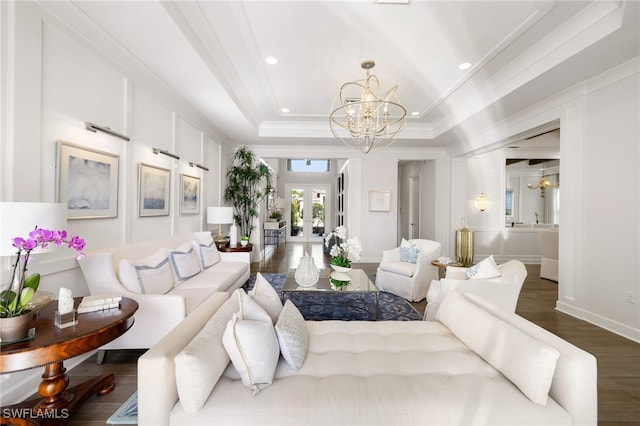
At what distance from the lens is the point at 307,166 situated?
11.2 metres

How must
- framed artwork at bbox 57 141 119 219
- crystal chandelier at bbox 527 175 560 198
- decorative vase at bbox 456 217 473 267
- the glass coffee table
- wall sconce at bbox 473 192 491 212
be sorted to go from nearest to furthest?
framed artwork at bbox 57 141 119 219 → the glass coffee table → decorative vase at bbox 456 217 473 267 → wall sconce at bbox 473 192 491 212 → crystal chandelier at bbox 527 175 560 198

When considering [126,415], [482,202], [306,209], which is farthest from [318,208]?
[126,415]

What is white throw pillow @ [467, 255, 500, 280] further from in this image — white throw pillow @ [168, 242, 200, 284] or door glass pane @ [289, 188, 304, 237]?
door glass pane @ [289, 188, 304, 237]

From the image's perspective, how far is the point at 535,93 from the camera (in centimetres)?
353

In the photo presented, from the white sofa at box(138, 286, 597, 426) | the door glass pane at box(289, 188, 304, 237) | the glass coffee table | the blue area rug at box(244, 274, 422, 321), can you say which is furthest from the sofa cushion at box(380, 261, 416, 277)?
the door glass pane at box(289, 188, 304, 237)

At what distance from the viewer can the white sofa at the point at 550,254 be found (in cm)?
500

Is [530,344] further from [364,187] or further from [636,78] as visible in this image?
[364,187]

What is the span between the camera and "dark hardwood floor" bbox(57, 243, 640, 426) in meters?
1.74

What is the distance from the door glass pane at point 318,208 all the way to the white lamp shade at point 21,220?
9.62 m

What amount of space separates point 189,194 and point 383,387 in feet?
13.2

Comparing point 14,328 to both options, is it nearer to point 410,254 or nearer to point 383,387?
point 383,387

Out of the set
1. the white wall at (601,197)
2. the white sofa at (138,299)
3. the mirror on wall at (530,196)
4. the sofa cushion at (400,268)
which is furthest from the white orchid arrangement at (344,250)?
the mirror on wall at (530,196)

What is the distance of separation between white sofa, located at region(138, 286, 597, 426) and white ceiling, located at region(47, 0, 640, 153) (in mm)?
2411

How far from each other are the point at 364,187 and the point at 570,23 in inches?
173
